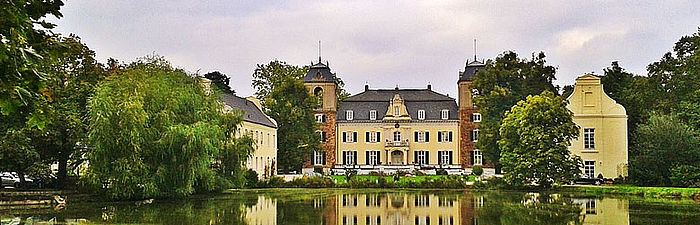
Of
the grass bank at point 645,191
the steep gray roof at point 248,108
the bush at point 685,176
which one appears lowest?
the grass bank at point 645,191

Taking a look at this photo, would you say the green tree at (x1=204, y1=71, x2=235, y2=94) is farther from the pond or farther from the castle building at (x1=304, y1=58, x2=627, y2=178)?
the pond

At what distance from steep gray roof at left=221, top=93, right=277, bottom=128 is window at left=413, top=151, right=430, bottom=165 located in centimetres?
1822

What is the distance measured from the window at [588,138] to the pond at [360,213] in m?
16.4

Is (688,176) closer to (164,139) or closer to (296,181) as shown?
(296,181)

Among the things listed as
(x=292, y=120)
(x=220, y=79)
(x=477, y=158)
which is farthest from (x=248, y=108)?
(x=477, y=158)

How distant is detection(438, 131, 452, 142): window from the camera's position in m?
66.5

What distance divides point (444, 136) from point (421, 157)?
2.92 metres

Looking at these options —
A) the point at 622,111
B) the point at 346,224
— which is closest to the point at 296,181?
the point at 622,111

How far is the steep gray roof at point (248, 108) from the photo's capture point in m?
45.8

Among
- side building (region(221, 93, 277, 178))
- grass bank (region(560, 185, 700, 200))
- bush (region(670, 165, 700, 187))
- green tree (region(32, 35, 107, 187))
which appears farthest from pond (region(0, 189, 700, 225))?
side building (region(221, 93, 277, 178))

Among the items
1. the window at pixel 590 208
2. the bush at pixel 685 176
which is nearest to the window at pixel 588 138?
the bush at pixel 685 176

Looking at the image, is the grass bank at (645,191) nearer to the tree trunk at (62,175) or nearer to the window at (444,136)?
the tree trunk at (62,175)

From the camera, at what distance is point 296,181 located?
144ft

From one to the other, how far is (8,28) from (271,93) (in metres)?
48.1
